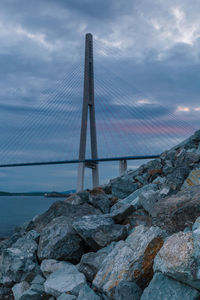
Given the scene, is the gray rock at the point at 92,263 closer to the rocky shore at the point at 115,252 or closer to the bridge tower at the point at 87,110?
the rocky shore at the point at 115,252

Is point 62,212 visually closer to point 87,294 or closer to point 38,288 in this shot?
point 38,288

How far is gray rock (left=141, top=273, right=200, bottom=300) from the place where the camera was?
243cm

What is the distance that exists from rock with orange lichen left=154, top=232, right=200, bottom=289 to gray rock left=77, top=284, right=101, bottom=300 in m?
0.90

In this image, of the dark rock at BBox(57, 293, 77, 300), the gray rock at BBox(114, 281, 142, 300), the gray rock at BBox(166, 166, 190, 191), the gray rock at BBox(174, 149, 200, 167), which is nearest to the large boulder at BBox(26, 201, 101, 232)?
the gray rock at BBox(166, 166, 190, 191)

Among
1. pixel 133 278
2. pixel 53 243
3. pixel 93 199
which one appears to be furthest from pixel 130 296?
pixel 93 199

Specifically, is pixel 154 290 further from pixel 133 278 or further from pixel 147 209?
pixel 147 209

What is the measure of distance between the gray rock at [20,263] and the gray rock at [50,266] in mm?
258

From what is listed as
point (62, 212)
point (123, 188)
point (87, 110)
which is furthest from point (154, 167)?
point (87, 110)

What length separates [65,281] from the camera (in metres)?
3.75

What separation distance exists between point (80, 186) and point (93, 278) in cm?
1756

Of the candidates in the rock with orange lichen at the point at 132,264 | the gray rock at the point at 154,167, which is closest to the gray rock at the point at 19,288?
the rock with orange lichen at the point at 132,264

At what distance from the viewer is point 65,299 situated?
339 cm

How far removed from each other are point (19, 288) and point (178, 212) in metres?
2.51

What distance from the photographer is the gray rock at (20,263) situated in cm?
449
